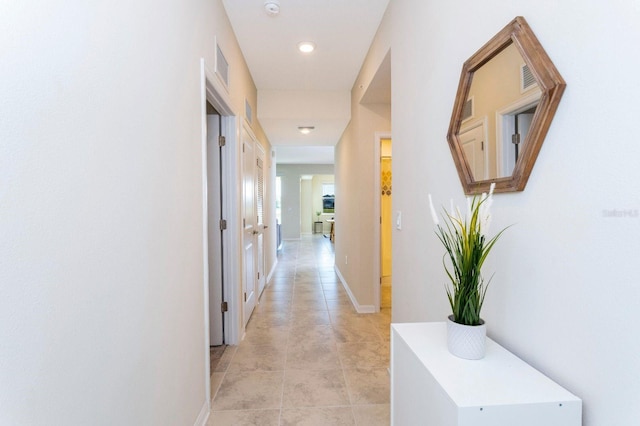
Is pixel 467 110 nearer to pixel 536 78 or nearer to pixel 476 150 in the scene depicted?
pixel 476 150

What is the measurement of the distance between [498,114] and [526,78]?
6.5 inches

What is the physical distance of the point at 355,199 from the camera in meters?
3.71

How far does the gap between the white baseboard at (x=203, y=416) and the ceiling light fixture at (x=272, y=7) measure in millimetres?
2648

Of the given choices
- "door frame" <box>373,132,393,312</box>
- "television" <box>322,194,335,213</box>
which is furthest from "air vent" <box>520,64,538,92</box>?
"television" <box>322,194,335,213</box>

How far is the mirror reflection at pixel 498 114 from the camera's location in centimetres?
92

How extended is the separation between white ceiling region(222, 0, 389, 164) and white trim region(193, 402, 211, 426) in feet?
8.70

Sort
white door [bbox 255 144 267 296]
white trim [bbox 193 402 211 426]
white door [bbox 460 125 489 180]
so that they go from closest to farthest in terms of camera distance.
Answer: white door [bbox 460 125 489 180] < white trim [bbox 193 402 211 426] < white door [bbox 255 144 267 296]

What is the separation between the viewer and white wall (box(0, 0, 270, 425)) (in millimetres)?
639

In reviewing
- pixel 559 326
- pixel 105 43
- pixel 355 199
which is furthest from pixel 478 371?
pixel 355 199

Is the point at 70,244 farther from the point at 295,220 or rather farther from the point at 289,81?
the point at 295,220

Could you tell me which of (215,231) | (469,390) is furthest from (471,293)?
(215,231)

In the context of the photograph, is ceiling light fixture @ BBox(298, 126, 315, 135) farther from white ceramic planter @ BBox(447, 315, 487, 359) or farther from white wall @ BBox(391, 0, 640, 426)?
white ceramic planter @ BBox(447, 315, 487, 359)

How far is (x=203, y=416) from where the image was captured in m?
1.78

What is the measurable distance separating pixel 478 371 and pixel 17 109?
1.27m
